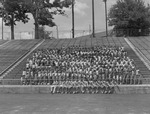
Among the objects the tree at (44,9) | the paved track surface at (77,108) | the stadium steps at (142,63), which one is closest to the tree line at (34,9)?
the tree at (44,9)

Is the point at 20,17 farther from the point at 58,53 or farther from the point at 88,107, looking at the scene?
the point at 88,107

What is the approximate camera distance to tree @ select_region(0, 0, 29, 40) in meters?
46.3

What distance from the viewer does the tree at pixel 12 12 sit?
4628 cm

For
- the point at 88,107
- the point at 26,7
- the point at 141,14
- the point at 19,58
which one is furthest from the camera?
the point at 141,14

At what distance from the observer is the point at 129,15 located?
169 ft

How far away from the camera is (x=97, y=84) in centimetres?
2062

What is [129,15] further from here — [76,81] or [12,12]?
[76,81]

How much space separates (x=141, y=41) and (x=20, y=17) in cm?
2102

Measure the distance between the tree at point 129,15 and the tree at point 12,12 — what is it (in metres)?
15.9

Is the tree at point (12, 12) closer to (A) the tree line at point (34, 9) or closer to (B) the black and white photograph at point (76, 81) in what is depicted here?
(A) the tree line at point (34, 9)

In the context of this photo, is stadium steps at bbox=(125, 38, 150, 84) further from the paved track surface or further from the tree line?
the tree line

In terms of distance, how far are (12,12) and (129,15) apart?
66.5 ft

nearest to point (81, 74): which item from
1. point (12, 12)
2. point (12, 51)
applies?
point (12, 51)

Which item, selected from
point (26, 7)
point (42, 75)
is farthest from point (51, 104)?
point (26, 7)
